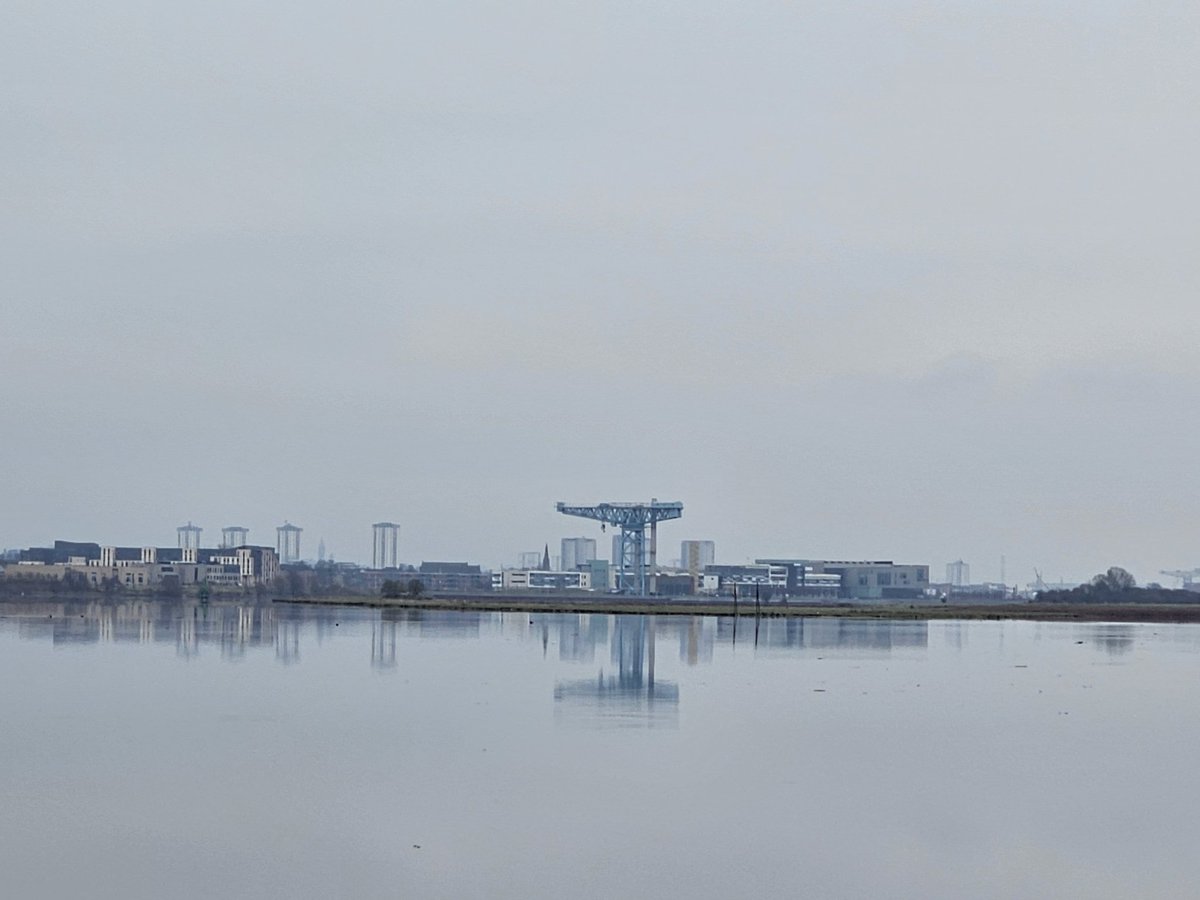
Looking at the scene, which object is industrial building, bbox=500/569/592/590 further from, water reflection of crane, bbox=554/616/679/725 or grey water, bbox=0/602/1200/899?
grey water, bbox=0/602/1200/899

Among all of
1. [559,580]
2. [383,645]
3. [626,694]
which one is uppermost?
[626,694]

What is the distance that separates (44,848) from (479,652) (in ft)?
95.2

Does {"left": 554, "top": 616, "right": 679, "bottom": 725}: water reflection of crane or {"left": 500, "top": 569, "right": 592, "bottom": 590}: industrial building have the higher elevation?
{"left": 554, "top": 616, "right": 679, "bottom": 725}: water reflection of crane

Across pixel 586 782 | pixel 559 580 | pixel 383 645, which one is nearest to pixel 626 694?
pixel 586 782

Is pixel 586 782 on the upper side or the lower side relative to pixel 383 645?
upper

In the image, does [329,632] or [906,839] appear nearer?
[906,839]

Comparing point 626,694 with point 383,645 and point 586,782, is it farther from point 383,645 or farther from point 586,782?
point 383,645

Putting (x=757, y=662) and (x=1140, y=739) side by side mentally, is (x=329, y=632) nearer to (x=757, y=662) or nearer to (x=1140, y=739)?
(x=757, y=662)

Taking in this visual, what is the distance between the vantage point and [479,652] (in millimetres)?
41656

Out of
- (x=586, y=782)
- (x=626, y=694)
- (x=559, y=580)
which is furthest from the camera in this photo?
(x=559, y=580)

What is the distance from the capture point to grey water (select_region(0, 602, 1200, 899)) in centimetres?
1232

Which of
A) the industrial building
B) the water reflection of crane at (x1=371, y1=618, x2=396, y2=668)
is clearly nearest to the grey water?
Answer: the water reflection of crane at (x1=371, y1=618, x2=396, y2=668)

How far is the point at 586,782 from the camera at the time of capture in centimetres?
1653

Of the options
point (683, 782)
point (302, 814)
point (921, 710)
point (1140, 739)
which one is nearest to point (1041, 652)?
point (921, 710)
